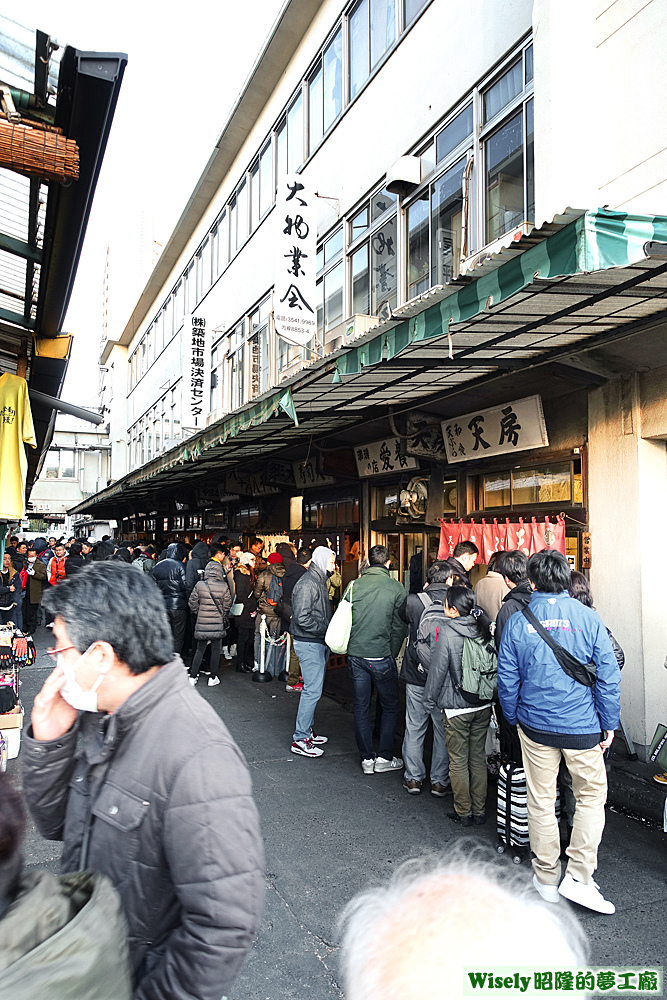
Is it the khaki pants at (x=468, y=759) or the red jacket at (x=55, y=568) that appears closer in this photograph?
the khaki pants at (x=468, y=759)

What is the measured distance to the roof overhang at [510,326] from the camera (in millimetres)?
3742

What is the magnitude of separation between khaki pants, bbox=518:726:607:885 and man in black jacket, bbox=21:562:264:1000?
2997mm

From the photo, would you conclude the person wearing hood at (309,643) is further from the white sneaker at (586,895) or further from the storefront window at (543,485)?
the white sneaker at (586,895)

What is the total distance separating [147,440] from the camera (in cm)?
3441

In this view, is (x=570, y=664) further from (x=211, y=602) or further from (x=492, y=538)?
(x=211, y=602)

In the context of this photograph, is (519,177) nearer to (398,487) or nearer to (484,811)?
(398,487)

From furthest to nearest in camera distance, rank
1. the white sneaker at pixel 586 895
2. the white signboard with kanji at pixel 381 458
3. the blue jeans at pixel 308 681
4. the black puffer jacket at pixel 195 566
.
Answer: the black puffer jacket at pixel 195 566
the white signboard with kanji at pixel 381 458
the blue jeans at pixel 308 681
the white sneaker at pixel 586 895

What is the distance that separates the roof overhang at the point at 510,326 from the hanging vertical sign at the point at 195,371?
10.4 m

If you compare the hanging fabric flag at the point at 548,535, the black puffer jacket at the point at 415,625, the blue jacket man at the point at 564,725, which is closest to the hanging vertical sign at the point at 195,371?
the hanging fabric flag at the point at 548,535

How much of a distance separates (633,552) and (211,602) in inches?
247

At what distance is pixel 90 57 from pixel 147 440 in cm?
3222

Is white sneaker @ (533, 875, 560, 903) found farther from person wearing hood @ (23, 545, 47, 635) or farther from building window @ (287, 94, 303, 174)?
building window @ (287, 94, 303, 174)

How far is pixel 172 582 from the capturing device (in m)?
11.1

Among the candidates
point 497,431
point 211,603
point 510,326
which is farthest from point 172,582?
point 510,326
